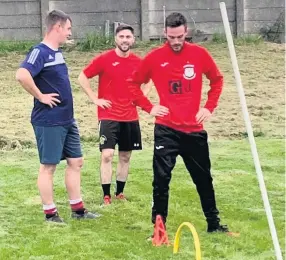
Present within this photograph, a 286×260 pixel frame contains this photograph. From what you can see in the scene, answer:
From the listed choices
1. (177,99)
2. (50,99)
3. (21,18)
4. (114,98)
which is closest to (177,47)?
(177,99)

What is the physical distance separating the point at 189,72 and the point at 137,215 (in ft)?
5.01

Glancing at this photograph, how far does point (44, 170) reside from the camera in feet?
20.5

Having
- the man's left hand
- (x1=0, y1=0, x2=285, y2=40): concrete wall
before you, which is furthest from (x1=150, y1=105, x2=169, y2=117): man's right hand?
(x1=0, y1=0, x2=285, y2=40): concrete wall

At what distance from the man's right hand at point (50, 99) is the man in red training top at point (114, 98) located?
0.93m

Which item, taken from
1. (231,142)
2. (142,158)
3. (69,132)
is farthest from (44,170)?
(231,142)

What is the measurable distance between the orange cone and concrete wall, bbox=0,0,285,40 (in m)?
10.8

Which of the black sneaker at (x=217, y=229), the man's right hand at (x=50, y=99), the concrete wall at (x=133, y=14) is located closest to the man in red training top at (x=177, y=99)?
the black sneaker at (x=217, y=229)

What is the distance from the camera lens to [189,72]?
5676mm

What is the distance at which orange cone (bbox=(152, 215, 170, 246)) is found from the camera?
5.66 m

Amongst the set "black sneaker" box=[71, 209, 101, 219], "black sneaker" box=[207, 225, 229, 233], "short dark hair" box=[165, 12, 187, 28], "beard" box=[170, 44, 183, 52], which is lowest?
"black sneaker" box=[207, 225, 229, 233]

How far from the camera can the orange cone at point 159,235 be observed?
566 cm

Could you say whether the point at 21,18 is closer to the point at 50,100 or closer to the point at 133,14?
the point at 133,14

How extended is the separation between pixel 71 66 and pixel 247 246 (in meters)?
9.72

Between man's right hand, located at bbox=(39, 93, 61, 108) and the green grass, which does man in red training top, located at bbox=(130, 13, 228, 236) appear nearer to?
the green grass
